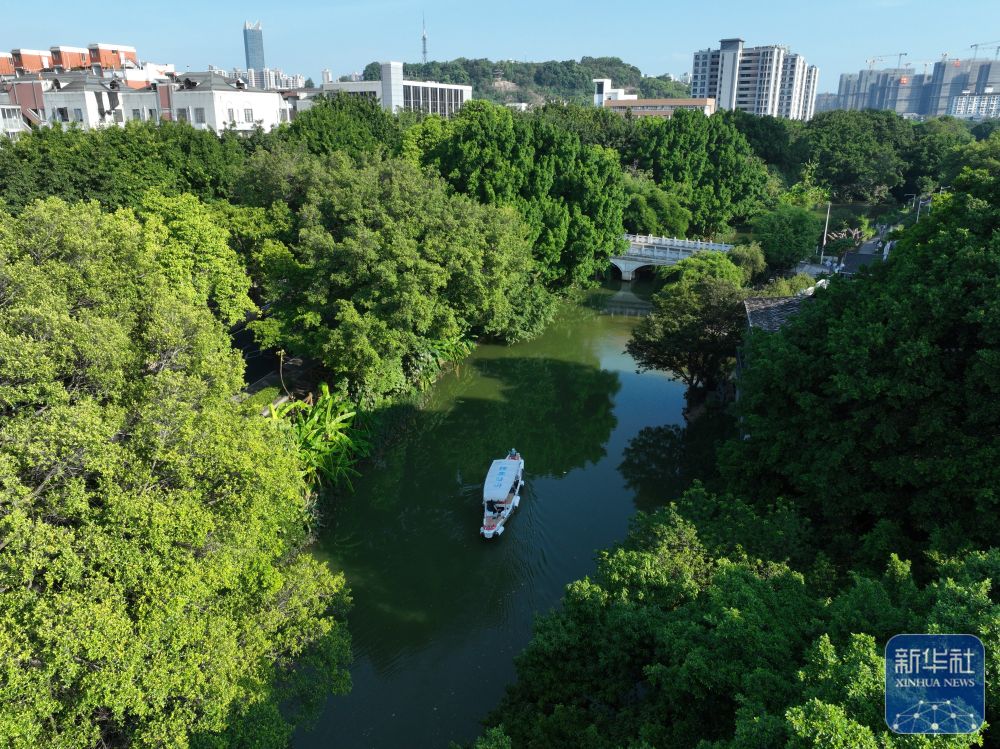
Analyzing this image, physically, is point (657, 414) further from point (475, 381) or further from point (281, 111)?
point (281, 111)

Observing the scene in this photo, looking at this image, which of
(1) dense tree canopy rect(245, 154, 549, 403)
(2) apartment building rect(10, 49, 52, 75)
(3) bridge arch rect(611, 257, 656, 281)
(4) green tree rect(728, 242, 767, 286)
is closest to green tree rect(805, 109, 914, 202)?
(3) bridge arch rect(611, 257, 656, 281)

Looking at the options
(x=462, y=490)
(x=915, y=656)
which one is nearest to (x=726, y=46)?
(x=462, y=490)

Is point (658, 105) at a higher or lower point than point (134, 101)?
higher

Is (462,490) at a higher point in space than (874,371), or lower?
lower

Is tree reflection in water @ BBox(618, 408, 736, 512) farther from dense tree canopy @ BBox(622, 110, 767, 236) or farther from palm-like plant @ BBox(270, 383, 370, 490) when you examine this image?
dense tree canopy @ BBox(622, 110, 767, 236)

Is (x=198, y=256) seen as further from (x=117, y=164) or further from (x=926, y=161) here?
(x=926, y=161)

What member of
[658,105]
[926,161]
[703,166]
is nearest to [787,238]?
[703,166]
